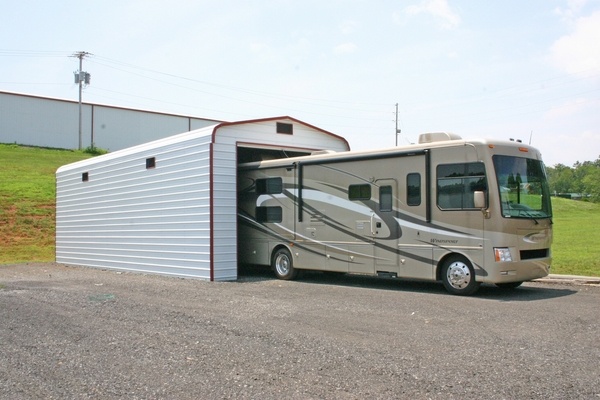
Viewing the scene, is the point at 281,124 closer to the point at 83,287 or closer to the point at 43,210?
the point at 83,287

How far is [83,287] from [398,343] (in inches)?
344

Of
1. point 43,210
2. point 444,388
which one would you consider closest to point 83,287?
point 444,388

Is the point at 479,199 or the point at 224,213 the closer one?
the point at 479,199

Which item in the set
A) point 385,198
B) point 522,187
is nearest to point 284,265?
point 385,198

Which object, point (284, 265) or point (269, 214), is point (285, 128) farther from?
point (284, 265)

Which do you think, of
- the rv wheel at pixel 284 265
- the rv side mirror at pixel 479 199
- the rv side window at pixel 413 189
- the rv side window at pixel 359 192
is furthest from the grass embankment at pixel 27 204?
the rv side mirror at pixel 479 199

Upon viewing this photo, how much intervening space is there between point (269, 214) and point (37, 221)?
75.6 ft

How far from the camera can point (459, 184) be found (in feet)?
41.0

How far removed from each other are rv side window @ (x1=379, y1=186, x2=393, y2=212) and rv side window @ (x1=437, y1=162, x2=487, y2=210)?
1.19m

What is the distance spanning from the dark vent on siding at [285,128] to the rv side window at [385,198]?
5.09 metres

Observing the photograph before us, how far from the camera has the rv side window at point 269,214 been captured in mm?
16391

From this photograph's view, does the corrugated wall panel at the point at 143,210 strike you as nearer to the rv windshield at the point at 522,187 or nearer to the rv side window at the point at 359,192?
the rv side window at the point at 359,192

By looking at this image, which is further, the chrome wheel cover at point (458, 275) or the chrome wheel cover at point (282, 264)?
the chrome wheel cover at point (282, 264)

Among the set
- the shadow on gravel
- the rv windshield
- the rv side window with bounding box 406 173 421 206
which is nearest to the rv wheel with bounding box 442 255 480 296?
the shadow on gravel
